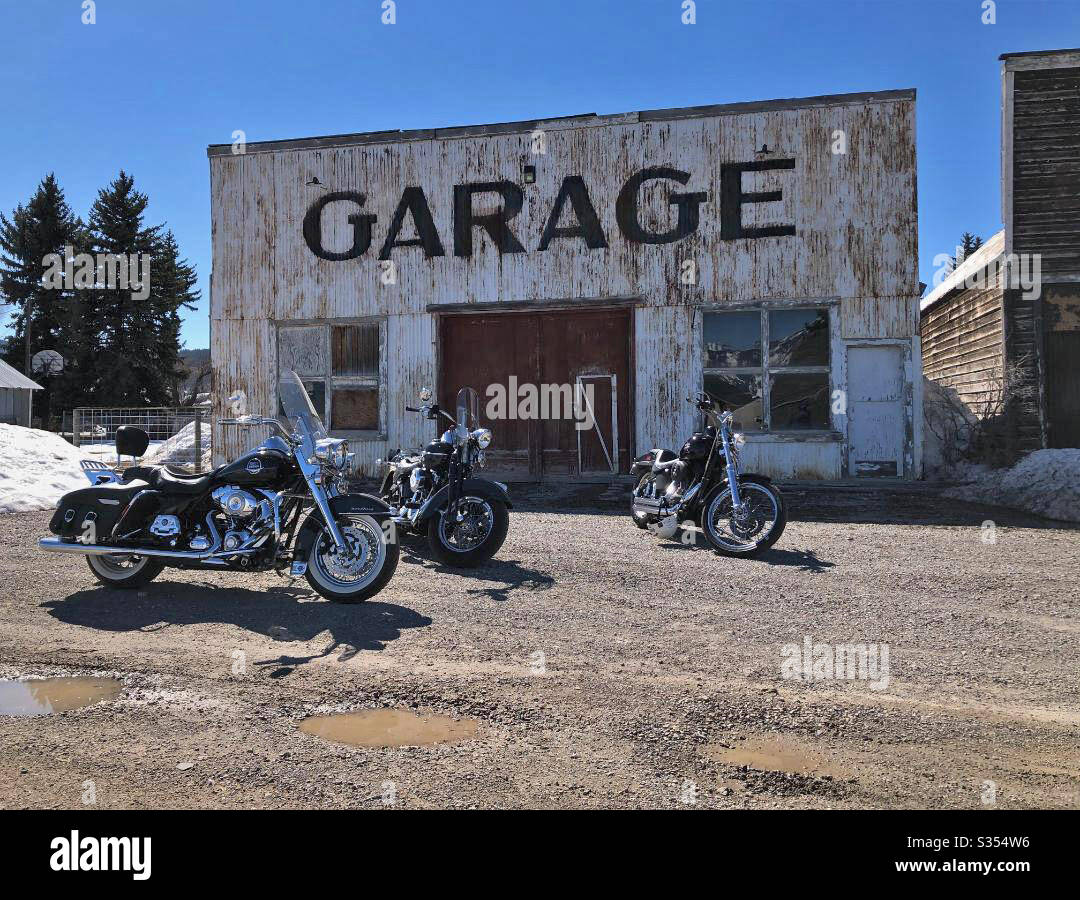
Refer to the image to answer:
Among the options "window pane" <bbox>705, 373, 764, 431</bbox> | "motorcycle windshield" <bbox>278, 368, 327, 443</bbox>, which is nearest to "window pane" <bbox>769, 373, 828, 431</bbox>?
"window pane" <bbox>705, 373, 764, 431</bbox>

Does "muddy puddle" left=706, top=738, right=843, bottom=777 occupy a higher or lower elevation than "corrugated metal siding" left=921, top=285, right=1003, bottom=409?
lower

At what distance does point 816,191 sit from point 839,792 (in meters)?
12.6

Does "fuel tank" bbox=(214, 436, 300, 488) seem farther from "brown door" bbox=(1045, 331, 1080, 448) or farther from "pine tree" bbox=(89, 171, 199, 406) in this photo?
"pine tree" bbox=(89, 171, 199, 406)

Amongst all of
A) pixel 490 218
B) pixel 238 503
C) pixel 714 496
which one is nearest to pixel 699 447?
pixel 714 496

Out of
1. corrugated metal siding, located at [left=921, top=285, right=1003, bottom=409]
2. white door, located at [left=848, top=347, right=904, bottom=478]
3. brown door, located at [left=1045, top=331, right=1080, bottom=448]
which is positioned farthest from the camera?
corrugated metal siding, located at [left=921, top=285, right=1003, bottom=409]

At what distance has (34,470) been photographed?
12164mm

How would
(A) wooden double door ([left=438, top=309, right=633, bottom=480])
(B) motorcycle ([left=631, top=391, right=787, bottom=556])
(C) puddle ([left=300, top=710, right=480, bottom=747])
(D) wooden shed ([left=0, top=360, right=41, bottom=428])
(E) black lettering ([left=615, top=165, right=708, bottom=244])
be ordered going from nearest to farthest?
(C) puddle ([left=300, top=710, right=480, bottom=747]), (B) motorcycle ([left=631, top=391, right=787, bottom=556]), (E) black lettering ([left=615, top=165, right=708, bottom=244]), (A) wooden double door ([left=438, top=309, right=633, bottom=480]), (D) wooden shed ([left=0, top=360, right=41, bottom=428])

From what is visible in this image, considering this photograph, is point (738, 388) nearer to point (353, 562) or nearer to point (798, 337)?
point (798, 337)

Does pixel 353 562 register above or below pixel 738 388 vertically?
below

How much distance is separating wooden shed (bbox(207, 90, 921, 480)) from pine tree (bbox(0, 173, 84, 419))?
3438 cm

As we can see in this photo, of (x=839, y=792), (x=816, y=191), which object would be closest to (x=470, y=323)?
(x=816, y=191)

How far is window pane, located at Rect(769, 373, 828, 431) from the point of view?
45.1ft

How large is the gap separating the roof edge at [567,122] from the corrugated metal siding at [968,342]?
4575 mm

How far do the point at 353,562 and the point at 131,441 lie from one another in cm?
186
